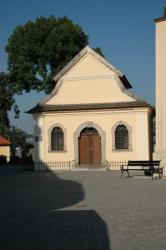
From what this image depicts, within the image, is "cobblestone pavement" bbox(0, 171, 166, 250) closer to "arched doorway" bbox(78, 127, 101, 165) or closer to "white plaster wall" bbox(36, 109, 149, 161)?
"white plaster wall" bbox(36, 109, 149, 161)

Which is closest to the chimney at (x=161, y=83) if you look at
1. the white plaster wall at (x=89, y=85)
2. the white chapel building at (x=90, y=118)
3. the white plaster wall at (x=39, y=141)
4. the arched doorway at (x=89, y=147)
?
the white chapel building at (x=90, y=118)

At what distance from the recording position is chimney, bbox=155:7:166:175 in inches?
1068

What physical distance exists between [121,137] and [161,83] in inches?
342

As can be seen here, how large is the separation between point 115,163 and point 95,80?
6.16 meters

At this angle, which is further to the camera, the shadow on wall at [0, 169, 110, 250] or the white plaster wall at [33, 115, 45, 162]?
Result: the white plaster wall at [33, 115, 45, 162]

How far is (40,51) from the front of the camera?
4975 cm

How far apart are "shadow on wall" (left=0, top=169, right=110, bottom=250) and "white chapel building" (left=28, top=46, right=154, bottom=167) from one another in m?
18.8

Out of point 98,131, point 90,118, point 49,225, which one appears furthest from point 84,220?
point 90,118

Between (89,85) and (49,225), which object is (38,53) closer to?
(89,85)

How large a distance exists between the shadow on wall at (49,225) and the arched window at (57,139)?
19.8m

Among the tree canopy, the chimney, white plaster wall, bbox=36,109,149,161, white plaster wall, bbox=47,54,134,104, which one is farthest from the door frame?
the tree canopy

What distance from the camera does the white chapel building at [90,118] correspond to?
3484cm

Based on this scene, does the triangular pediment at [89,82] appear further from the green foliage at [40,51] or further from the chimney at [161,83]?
the green foliage at [40,51]

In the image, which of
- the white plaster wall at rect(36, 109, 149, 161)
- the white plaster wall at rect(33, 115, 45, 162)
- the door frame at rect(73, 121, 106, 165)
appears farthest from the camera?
the white plaster wall at rect(33, 115, 45, 162)
